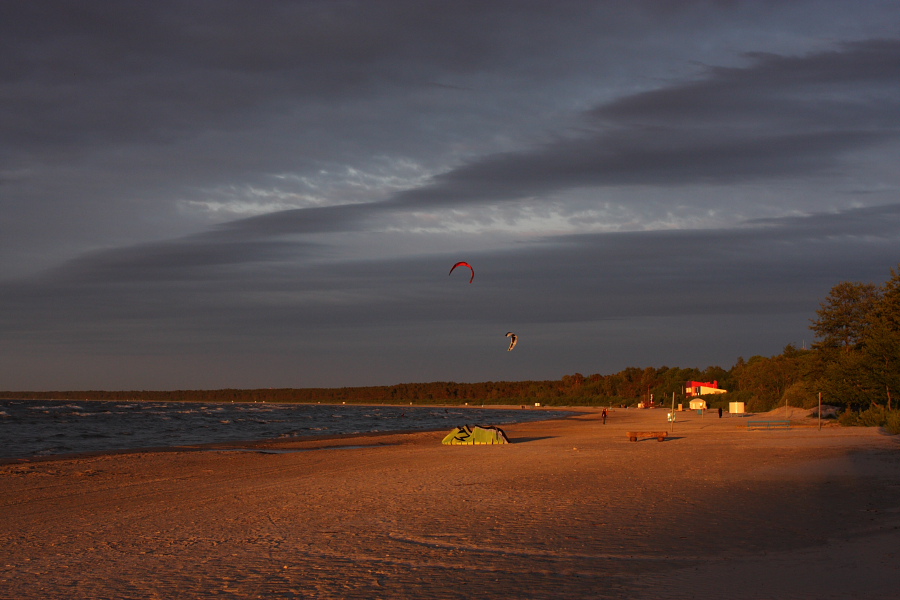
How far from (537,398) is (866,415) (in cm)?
13925

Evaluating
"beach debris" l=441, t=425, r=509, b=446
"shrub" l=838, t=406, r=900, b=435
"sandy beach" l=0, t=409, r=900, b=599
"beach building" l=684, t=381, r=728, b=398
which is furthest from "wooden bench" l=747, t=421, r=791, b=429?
"beach building" l=684, t=381, r=728, b=398

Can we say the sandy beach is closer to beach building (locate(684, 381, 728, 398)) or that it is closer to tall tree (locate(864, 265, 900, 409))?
tall tree (locate(864, 265, 900, 409))

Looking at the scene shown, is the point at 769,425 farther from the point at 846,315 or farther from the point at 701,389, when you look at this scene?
the point at 701,389

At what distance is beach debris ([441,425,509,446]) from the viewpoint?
1198 inches

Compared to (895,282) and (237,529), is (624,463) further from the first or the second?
(895,282)

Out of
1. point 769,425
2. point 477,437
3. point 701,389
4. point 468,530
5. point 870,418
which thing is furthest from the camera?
point 701,389

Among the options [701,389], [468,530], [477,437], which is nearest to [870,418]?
[477,437]

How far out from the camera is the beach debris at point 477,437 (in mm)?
30438

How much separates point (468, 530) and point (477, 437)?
1997 centimetres

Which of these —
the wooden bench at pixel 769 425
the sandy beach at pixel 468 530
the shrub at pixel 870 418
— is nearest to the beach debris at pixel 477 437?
the sandy beach at pixel 468 530

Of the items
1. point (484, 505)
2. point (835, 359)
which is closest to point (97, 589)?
point (484, 505)

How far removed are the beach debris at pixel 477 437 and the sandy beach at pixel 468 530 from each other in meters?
9.39

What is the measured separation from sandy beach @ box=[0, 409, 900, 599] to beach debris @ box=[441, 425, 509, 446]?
30.8 feet

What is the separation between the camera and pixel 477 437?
3070cm
